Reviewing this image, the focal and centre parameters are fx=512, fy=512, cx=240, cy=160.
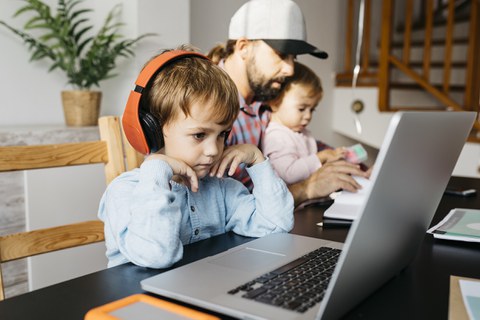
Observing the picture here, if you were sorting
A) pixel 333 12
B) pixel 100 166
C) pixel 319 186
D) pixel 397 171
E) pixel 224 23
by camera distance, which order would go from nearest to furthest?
pixel 397 171, pixel 319 186, pixel 100 166, pixel 224 23, pixel 333 12

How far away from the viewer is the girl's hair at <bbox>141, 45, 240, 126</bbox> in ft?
3.07

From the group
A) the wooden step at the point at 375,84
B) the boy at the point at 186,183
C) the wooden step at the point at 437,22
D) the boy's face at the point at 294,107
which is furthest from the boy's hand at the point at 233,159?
the wooden step at the point at 437,22

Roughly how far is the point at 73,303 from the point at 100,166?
157 cm

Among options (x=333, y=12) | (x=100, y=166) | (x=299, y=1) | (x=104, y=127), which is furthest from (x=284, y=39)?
(x=333, y=12)

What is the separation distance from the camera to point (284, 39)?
157 cm

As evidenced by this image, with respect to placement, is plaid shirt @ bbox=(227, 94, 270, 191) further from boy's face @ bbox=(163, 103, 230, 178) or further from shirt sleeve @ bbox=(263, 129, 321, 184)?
boy's face @ bbox=(163, 103, 230, 178)

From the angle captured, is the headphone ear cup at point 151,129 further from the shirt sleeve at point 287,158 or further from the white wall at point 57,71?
the white wall at point 57,71

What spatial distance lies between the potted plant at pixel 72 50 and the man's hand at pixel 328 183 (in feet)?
4.04

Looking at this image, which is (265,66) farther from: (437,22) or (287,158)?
(437,22)

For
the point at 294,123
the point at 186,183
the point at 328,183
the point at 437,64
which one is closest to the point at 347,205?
the point at 328,183

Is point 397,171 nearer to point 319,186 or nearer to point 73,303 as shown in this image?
point 73,303

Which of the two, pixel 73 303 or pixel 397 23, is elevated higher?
pixel 397 23

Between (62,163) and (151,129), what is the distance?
29cm

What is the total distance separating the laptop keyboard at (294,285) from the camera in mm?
593
